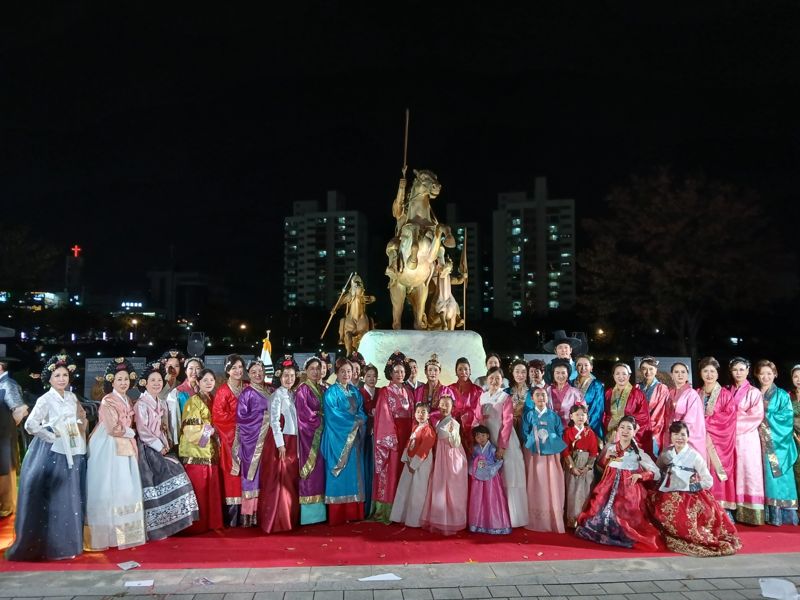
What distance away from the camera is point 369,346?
8562mm

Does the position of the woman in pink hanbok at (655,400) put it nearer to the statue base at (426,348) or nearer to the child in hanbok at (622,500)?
the child in hanbok at (622,500)

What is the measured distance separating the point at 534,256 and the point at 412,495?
2633 inches

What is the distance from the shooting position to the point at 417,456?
512cm

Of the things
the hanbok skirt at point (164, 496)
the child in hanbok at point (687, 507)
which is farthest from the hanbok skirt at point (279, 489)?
the child in hanbok at point (687, 507)

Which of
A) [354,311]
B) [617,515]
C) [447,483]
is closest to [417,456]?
[447,483]

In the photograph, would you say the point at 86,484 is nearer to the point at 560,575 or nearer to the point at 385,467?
the point at 385,467

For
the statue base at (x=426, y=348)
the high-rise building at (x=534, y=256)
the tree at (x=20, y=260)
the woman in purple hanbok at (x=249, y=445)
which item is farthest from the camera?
the high-rise building at (x=534, y=256)

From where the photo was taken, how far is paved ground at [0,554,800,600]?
3666 mm

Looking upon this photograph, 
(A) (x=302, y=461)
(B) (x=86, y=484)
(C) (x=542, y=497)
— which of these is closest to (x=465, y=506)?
(C) (x=542, y=497)

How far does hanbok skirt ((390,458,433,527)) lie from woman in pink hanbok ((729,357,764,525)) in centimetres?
288

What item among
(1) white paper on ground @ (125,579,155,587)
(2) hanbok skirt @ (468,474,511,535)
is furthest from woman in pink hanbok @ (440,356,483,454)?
(1) white paper on ground @ (125,579,155,587)

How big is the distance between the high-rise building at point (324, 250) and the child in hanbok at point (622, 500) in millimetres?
68613

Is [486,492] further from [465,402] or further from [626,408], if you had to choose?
[626,408]

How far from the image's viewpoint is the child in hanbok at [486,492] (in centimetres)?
495
